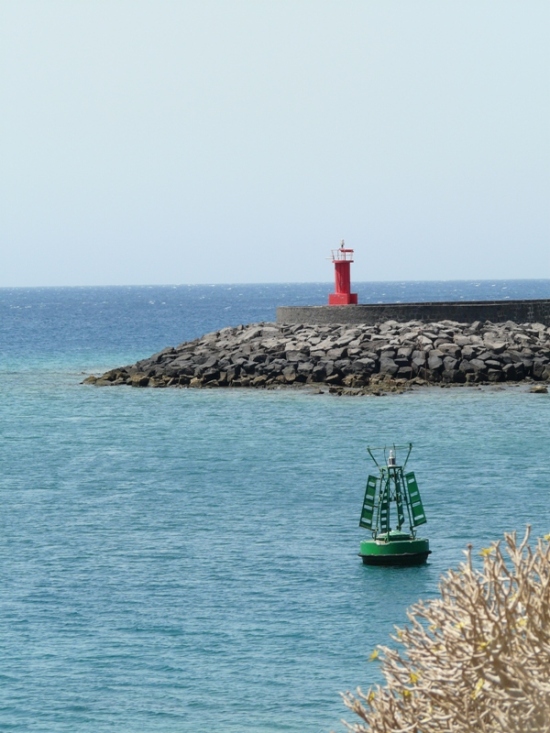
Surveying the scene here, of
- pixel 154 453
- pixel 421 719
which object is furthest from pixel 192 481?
pixel 421 719

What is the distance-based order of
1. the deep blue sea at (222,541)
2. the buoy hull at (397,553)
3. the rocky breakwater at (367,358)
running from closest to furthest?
the deep blue sea at (222,541)
the buoy hull at (397,553)
the rocky breakwater at (367,358)

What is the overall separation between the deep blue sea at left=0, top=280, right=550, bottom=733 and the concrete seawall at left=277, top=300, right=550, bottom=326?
267 inches

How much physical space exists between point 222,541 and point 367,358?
66.1ft

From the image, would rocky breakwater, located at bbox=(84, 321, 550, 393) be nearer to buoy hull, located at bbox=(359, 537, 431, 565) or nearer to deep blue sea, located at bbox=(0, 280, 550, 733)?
deep blue sea, located at bbox=(0, 280, 550, 733)

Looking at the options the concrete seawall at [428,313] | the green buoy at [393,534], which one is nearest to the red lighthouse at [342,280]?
the concrete seawall at [428,313]

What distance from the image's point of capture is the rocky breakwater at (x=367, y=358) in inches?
1508

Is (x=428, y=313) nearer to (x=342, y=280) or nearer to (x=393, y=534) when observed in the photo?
(x=342, y=280)

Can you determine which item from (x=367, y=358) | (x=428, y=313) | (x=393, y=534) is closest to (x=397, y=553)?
(x=393, y=534)

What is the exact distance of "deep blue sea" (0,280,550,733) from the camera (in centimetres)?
1276

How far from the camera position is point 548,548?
5.88 metres

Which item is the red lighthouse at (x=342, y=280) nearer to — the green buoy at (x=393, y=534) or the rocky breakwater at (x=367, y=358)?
the rocky breakwater at (x=367, y=358)

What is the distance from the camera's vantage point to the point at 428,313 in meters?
43.7

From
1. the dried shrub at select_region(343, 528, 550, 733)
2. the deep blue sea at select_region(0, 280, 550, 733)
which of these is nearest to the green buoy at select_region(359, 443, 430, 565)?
the deep blue sea at select_region(0, 280, 550, 733)

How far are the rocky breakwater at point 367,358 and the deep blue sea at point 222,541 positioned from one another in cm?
170
